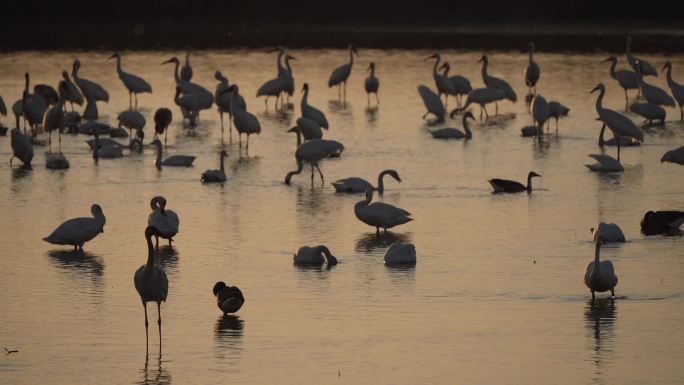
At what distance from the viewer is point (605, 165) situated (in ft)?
63.9

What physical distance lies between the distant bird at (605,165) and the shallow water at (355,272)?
16 cm

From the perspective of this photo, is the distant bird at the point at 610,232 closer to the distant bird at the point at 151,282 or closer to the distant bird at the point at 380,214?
the distant bird at the point at 380,214

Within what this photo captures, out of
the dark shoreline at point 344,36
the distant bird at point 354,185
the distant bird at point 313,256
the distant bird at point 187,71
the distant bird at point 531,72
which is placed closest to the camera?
the distant bird at point 313,256

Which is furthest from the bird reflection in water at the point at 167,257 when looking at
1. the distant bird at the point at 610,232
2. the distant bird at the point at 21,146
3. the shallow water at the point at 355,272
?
the distant bird at the point at 21,146

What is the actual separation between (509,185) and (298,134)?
14.2ft

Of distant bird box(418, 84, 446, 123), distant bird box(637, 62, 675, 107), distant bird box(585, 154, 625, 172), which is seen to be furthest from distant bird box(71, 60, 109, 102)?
distant bird box(585, 154, 625, 172)

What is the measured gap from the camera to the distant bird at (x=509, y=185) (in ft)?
58.0

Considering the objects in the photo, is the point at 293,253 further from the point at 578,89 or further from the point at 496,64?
the point at 496,64

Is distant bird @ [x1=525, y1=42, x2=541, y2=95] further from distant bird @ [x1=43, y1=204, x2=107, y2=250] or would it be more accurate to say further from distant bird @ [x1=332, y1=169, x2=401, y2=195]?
distant bird @ [x1=43, y1=204, x2=107, y2=250]

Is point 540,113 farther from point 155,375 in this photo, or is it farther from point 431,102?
point 155,375

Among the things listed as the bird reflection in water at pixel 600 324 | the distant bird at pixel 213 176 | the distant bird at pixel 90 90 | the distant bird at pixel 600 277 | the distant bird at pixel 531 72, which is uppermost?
the distant bird at pixel 531 72

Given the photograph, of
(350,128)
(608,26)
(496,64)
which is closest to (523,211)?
(350,128)

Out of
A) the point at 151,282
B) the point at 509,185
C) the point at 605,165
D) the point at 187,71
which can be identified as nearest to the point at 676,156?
the point at 605,165

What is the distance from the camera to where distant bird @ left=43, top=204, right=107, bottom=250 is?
14273 millimetres
